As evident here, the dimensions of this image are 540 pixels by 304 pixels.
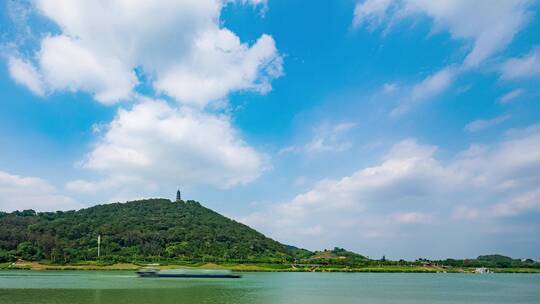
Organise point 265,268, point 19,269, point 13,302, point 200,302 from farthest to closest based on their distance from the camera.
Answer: point 265,268 → point 19,269 → point 200,302 → point 13,302

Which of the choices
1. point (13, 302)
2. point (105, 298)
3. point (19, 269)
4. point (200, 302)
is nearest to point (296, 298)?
point (200, 302)

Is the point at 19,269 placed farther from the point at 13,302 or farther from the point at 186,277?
the point at 13,302

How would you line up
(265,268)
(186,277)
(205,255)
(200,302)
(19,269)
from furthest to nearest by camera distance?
(205,255), (265,268), (19,269), (186,277), (200,302)

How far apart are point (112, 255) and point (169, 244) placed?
29270mm

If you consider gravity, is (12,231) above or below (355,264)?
above

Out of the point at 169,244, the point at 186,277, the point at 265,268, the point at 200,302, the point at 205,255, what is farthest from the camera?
the point at 169,244

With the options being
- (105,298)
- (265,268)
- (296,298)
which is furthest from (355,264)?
(105,298)

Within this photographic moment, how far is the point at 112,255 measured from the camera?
17175cm

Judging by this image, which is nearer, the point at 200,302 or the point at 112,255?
the point at 200,302

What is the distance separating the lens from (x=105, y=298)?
5356 centimetres

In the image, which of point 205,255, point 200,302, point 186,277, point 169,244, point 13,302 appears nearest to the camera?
point 13,302

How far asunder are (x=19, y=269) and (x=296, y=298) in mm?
124089

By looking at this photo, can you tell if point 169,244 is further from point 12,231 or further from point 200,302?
point 200,302

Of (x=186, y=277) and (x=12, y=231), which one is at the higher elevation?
(x=12, y=231)
